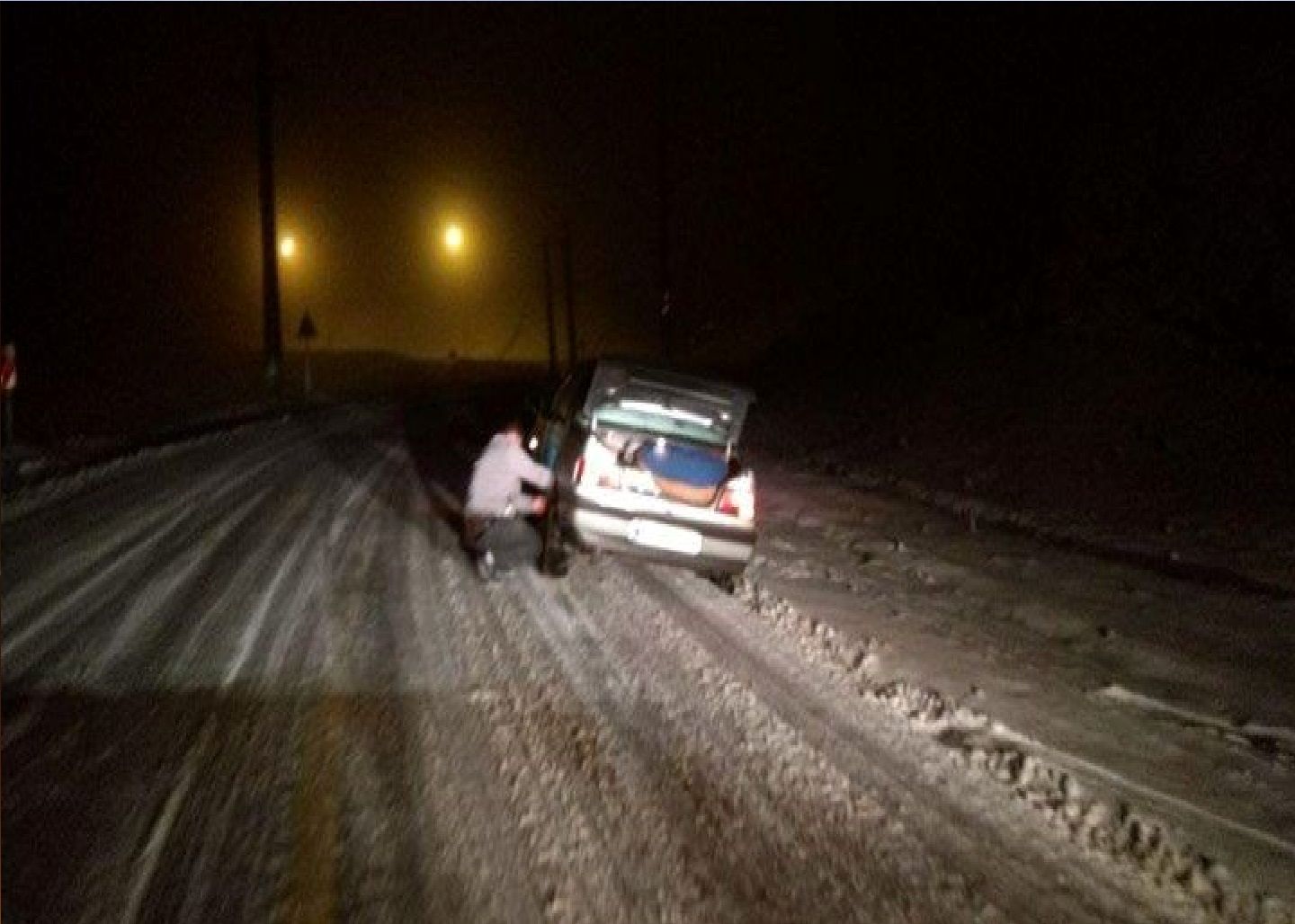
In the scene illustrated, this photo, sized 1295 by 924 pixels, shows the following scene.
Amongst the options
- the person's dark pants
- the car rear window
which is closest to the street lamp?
the person's dark pants

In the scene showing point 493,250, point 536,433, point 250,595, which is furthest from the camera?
point 493,250

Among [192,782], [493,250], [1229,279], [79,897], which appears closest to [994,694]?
[192,782]

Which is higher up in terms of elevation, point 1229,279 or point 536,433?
point 1229,279

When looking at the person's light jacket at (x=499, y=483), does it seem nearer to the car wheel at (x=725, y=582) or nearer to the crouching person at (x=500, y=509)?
the crouching person at (x=500, y=509)

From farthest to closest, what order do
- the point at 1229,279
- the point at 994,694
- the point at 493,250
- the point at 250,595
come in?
the point at 493,250 < the point at 1229,279 < the point at 250,595 < the point at 994,694

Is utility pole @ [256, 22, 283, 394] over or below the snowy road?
over

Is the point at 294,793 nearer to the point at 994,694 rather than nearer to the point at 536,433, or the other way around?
the point at 994,694

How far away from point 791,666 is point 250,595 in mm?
4411

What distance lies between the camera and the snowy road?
434 cm

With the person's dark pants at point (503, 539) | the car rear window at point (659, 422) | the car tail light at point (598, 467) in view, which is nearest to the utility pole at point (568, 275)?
the person's dark pants at point (503, 539)

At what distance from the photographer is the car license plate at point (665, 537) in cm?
869

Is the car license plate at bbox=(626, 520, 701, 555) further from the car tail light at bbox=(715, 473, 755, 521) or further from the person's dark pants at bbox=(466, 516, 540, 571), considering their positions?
the person's dark pants at bbox=(466, 516, 540, 571)

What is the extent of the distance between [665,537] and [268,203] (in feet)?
77.0

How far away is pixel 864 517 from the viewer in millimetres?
13758
